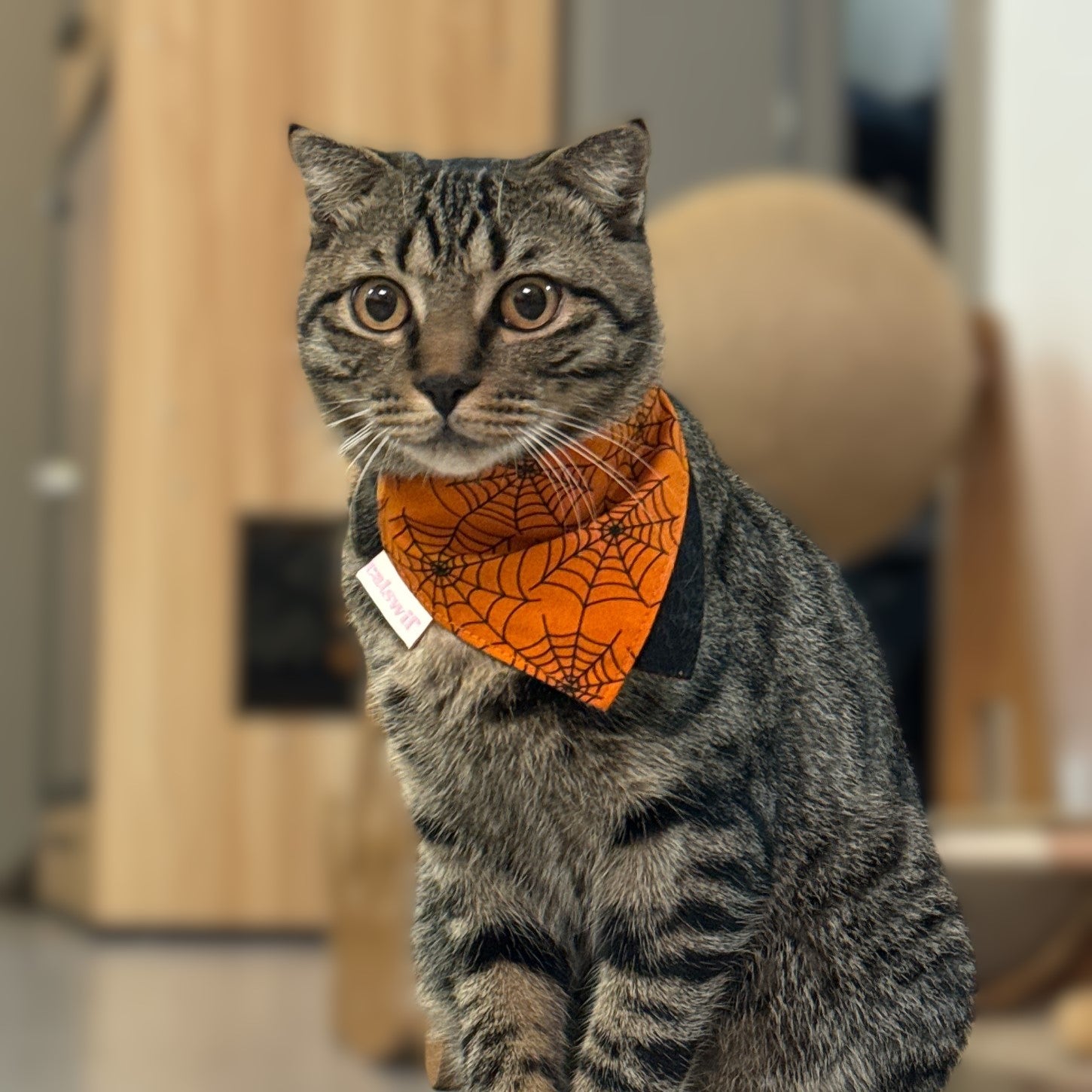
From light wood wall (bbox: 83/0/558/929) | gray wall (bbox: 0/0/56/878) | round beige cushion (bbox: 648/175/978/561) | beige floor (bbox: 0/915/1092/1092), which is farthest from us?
gray wall (bbox: 0/0/56/878)

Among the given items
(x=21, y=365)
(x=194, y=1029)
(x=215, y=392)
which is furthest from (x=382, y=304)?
(x=21, y=365)

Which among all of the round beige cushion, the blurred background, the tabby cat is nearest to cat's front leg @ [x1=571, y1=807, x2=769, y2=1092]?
the tabby cat

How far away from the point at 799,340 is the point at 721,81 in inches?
77.5

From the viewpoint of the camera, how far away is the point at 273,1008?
274 cm

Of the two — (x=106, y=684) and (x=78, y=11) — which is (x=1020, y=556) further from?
(x=78, y=11)

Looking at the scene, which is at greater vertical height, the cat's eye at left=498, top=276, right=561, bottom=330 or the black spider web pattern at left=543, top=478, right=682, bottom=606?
the cat's eye at left=498, top=276, right=561, bottom=330

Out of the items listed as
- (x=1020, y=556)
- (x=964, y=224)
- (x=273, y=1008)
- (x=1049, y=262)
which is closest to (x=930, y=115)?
(x=964, y=224)

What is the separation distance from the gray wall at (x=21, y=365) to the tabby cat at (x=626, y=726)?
4.16 meters

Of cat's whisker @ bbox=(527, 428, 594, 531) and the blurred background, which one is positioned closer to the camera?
cat's whisker @ bbox=(527, 428, 594, 531)

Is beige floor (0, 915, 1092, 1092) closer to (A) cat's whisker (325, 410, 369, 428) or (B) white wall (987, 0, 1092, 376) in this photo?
(B) white wall (987, 0, 1092, 376)

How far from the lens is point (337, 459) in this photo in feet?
6.88

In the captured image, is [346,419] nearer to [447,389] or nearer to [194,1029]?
[447,389]

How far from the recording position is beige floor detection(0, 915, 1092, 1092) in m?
1.97

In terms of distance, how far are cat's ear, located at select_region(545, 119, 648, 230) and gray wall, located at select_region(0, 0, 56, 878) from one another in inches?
165
